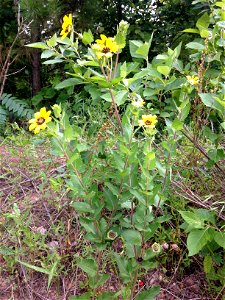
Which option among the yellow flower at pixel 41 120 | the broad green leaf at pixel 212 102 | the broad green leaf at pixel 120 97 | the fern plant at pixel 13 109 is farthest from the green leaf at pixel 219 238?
the fern plant at pixel 13 109

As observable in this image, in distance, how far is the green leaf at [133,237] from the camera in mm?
1239

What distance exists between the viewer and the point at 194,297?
5.08 ft

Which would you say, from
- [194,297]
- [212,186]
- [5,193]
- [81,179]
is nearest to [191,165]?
[212,186]

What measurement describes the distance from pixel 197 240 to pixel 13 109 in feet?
10.2

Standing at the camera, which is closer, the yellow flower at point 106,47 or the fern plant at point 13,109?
the yellow flower at point 106,47

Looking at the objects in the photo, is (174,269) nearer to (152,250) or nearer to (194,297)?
(194,297)

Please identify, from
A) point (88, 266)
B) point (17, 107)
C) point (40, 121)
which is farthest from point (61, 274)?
point (17, 107)

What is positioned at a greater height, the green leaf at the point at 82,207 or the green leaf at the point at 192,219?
the green leaf at the point at 82,207

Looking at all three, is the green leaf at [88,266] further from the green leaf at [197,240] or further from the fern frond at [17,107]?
the fern frond at [17,107]

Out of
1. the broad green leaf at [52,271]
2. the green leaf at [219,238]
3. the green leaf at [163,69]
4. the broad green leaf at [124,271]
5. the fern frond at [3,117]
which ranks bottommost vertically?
the fern frond at [3,117]

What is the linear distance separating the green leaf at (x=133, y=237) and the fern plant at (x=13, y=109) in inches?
114

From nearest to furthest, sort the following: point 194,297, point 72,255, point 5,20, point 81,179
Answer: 1. point 81,179
2. point 194,297
3. point 72,255
4. point 5,20

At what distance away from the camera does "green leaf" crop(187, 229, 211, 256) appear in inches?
50.3

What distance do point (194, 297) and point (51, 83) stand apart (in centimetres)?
362
